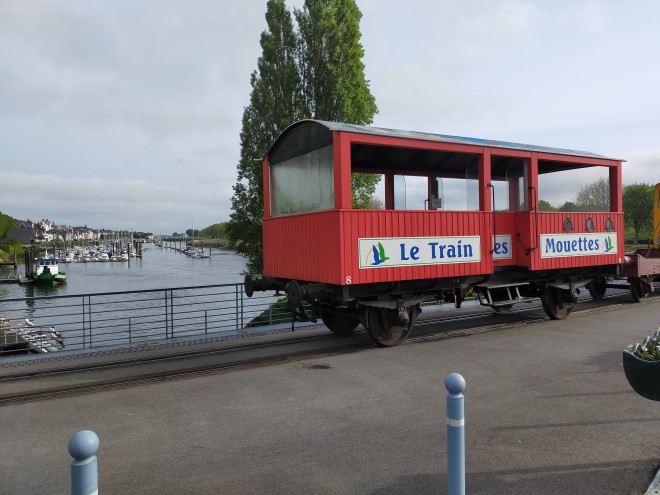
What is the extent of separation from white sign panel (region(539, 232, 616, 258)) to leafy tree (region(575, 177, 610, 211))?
66 cm

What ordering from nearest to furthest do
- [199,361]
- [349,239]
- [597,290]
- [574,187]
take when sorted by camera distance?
[349,239] → [199,361] → [574,187] → [597,290]

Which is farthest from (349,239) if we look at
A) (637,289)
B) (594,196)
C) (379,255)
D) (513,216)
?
(637,289)

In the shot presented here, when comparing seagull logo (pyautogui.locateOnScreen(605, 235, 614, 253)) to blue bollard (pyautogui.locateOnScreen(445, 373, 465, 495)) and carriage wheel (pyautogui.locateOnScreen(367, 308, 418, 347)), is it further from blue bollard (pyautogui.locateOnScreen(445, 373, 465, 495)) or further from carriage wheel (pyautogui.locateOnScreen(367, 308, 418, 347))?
blue bollard (pyautogui.locateOnScreen(445, 373, 465, 495))

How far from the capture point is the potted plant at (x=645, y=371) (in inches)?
140

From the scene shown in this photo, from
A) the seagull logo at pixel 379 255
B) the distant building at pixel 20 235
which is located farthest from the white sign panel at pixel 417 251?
the distant building at pixel 20 235

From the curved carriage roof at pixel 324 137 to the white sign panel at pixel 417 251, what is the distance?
1.77m

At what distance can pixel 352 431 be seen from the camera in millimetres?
4727

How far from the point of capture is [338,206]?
7598 mm

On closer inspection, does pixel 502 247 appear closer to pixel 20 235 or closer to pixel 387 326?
pixel 387 326

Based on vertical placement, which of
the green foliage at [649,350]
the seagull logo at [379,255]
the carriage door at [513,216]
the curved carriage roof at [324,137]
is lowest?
the green foliage at [649,350]

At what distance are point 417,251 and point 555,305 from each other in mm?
4669

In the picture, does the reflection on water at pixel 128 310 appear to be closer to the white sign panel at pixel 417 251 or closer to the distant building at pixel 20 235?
the white sign panel at pixel 417 251

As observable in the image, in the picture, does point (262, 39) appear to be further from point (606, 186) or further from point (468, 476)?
point (468, 476)

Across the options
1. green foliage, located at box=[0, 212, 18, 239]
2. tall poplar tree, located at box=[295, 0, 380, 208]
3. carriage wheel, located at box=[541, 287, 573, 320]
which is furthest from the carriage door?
green foliage, located at box=[0, 212, 18, 239]
